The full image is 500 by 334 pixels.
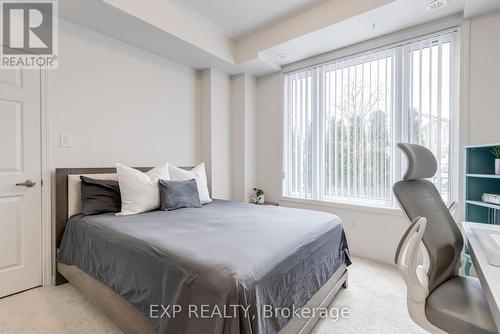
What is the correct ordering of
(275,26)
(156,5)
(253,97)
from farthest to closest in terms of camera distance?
(253,97)
(275,26)
(156,5)

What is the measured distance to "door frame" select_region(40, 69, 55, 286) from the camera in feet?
7.22

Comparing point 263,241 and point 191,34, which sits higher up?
point 191,34

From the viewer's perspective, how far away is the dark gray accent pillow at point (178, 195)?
2.41 m

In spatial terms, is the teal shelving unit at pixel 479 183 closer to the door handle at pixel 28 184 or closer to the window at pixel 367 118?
the window at pixel 367 118

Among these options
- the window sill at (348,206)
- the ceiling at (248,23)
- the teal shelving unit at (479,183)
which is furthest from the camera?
the window sill at (348,206)

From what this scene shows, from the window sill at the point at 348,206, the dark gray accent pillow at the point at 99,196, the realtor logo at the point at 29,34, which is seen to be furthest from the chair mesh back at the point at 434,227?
the realtor logo at the point at 29,34

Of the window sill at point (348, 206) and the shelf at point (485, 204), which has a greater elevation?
the shelf at point (485, 204)

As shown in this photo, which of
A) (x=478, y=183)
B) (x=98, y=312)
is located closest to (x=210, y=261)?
(x=98, y=312)

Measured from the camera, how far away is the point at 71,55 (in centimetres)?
236

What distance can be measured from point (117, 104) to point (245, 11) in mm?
1784

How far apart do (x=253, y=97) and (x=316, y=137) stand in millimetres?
1241

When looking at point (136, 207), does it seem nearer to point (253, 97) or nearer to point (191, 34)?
point (191, 34)

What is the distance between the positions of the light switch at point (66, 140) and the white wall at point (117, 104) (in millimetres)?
30

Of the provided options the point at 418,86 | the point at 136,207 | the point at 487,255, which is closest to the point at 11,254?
the point at 136,207
